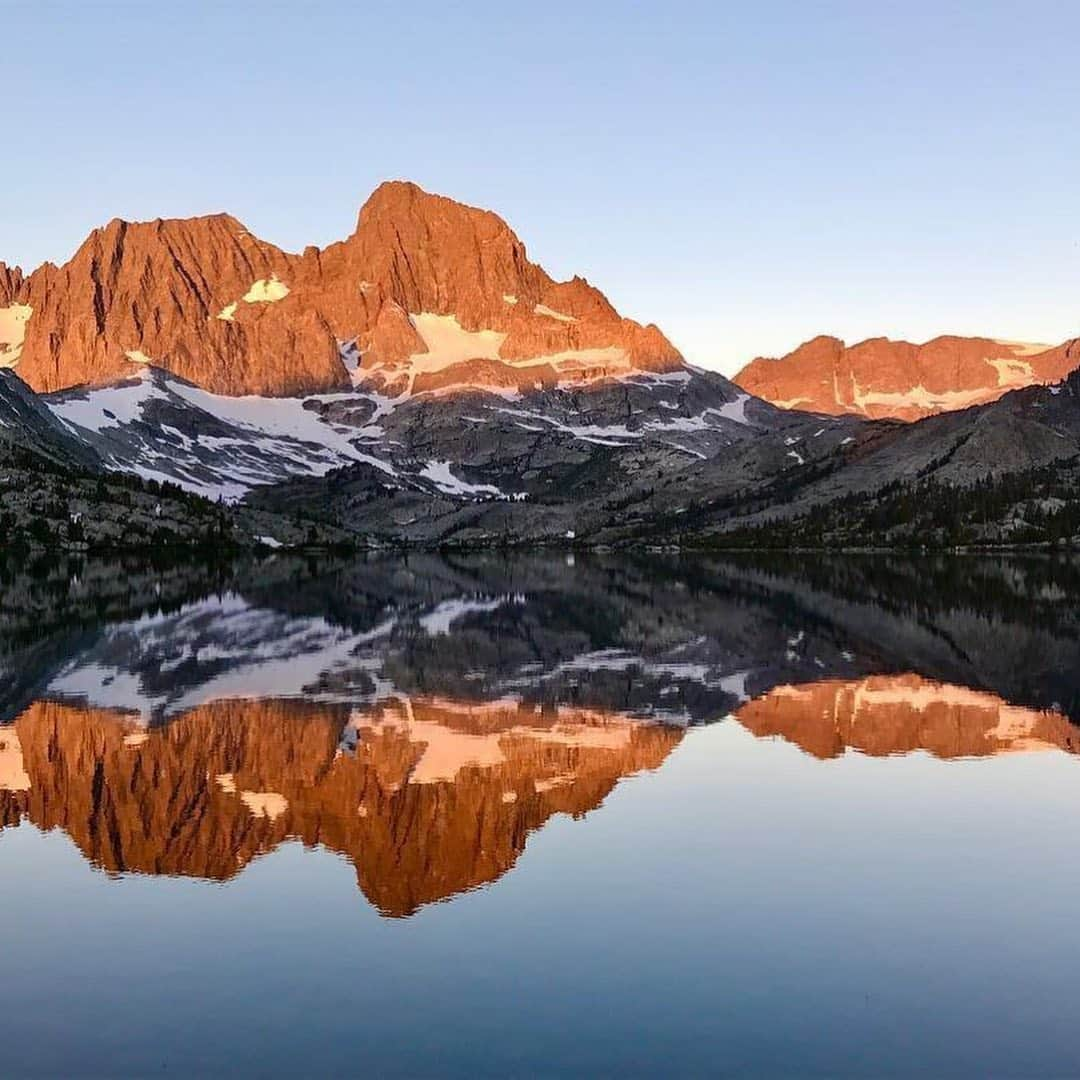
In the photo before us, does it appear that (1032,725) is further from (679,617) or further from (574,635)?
(679,617)

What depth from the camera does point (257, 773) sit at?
5069cm

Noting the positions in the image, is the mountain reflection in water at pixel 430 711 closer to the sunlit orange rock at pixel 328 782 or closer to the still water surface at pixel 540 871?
the sunlit orange rock at pixel 328 782

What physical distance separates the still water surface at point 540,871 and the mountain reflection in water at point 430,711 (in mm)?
297

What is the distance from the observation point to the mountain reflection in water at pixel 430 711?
4225 centimetres

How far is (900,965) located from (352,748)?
3176 cm

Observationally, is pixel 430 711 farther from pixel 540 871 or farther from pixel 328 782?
pixel 540 871

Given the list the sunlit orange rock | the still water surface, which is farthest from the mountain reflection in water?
the still water surface

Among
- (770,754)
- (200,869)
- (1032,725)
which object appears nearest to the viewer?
(200,869)

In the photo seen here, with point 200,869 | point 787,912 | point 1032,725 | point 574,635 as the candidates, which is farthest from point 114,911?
point 574,635

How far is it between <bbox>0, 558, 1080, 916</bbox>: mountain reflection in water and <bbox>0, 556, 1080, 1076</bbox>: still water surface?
0.97ft

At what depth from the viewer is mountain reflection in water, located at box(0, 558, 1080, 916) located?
1663 inches

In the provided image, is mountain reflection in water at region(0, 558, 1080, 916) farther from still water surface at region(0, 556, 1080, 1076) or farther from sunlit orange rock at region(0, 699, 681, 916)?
still water surface at region(0, 556, 1080, 1076)

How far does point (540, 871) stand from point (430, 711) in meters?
31.4

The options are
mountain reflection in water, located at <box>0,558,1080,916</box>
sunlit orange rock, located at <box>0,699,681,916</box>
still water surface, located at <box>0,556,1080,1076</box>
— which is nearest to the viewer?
still water surface, located at <box>0,556,1080,1076</box>
